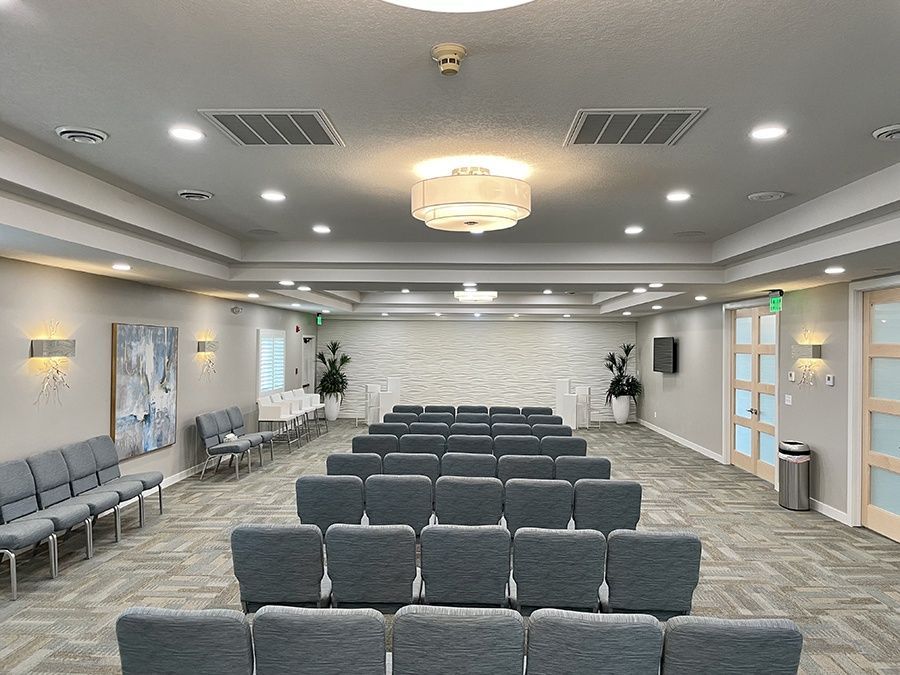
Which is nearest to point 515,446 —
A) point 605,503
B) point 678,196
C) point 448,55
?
point 605,503

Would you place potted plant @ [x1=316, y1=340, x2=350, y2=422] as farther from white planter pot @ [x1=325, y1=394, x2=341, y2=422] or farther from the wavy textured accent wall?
the wavy textured accent wall

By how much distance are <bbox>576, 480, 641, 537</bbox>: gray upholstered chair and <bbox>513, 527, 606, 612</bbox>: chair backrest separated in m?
1.22

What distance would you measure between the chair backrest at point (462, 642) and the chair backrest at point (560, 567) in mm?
1170

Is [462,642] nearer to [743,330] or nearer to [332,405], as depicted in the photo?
[743,330]

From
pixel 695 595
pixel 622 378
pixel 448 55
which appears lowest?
pixel 695 595

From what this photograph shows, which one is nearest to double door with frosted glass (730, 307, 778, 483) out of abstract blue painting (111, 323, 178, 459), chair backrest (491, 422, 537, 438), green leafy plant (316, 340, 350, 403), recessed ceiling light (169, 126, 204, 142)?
chair backrest (491, 422, 537, 438)

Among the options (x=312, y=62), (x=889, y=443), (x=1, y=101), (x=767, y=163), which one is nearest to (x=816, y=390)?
(x=889, y=443)

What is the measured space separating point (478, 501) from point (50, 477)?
4.11 meters

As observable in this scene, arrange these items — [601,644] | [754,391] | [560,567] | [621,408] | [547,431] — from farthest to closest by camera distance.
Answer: [621,408] < [754,391] < [547,431] < [560,567] < [601,644]

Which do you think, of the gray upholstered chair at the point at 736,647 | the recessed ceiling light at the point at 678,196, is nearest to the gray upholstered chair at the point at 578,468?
the recessed ceiling light at the point at 678,196

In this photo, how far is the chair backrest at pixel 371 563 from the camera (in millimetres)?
3500

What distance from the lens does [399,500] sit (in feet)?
15.7

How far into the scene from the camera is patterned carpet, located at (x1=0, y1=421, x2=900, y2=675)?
403cm

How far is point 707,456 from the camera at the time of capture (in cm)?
1141
